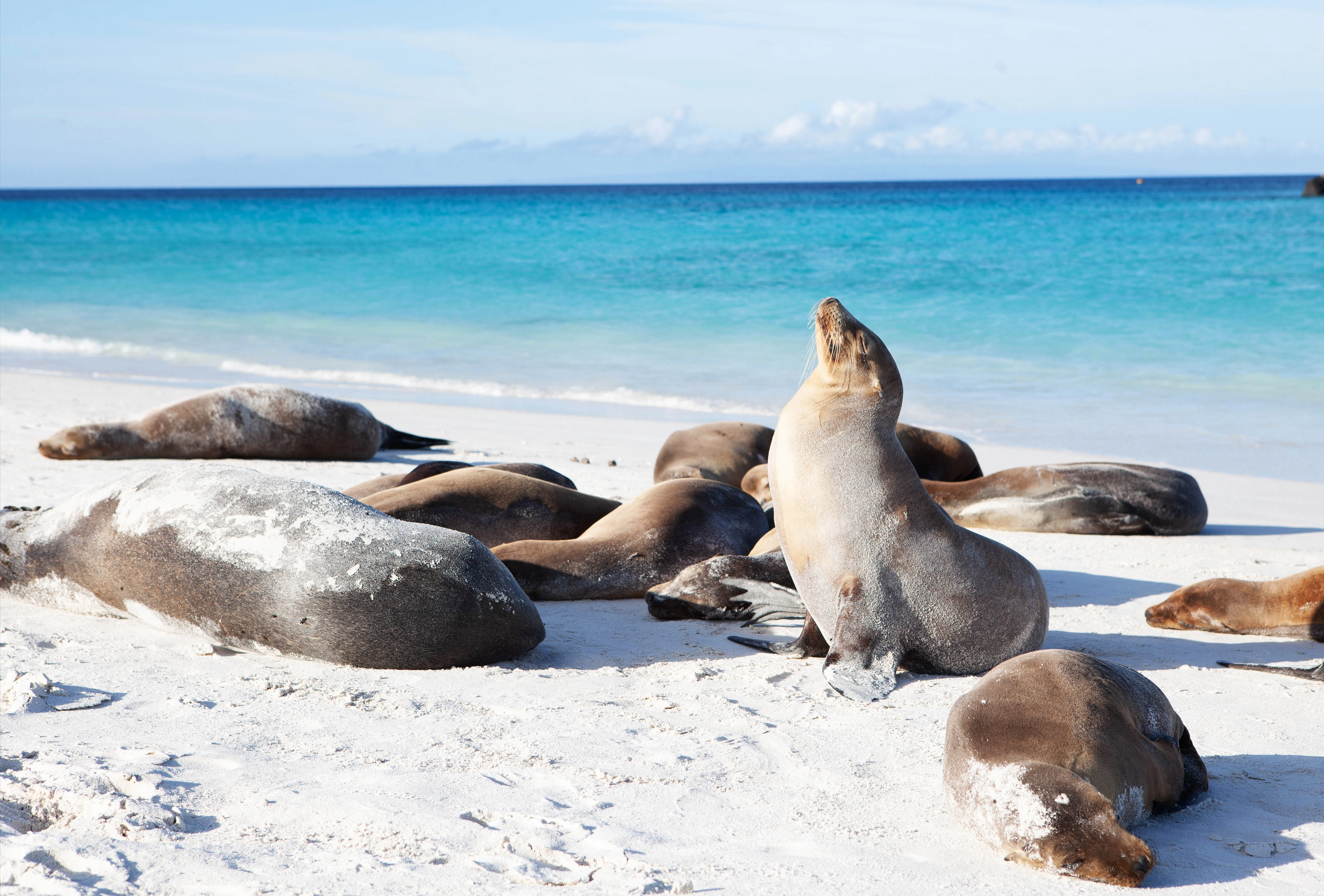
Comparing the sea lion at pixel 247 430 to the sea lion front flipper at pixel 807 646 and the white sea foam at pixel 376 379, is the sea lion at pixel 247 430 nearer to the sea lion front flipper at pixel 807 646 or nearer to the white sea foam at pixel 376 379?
the white sea foam at pixel 376 379

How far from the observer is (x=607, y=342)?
16.7 m

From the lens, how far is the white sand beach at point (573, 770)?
2.41 meters

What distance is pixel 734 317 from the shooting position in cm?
1945

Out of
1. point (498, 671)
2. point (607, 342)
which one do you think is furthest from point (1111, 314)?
point (498, 671)

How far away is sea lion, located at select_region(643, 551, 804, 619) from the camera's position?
182 inches

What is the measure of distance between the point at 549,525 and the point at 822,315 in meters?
1.86

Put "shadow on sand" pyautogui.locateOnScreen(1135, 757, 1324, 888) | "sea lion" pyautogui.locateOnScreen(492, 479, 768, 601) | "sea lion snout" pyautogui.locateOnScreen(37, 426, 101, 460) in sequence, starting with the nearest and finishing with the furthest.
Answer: "shadow on sand" pyautogui.locateOnScreen(1135, 757, 1324, 888)
"sea lion" pyautogui.locateOnScreen(492, 479, 768, 601)
"sea lion snout" pyautogui.locateOnScreen(37, 426, 101, 460)

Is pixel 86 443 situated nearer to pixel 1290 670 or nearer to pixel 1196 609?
pixel 1196 609

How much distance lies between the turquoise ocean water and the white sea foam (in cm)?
5

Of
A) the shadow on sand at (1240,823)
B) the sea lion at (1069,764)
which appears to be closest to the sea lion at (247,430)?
the sea lion at (1069,764)

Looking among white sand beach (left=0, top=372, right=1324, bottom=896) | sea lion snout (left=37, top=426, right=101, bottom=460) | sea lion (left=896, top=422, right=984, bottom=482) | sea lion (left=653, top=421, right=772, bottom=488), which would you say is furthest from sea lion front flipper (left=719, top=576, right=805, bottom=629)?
sea lion snout (left=37, top=426, right=101, bottom=460)

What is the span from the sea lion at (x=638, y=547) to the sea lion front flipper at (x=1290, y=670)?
1.99 meters

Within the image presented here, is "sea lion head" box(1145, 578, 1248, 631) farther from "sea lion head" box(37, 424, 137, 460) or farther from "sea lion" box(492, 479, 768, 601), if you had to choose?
"sea lion head" box(37, 424, 137, 460)

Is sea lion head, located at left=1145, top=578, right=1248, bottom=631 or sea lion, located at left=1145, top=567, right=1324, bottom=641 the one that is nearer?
sea lion, located at left=1145, top=567, right=1324, bottom=641
